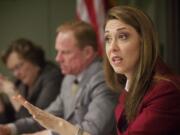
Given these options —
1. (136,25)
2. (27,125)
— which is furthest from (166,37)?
(136,25)

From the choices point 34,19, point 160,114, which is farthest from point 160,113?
point 34,19

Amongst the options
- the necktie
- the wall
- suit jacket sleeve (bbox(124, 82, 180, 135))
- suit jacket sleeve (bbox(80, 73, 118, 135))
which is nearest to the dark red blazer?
suit jacket sleeve (bbox(124, 82, 180, 135))

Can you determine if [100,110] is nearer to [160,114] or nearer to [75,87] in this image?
[75,87]

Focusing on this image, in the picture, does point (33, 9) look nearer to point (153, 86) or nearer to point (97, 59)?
point (97, 59)

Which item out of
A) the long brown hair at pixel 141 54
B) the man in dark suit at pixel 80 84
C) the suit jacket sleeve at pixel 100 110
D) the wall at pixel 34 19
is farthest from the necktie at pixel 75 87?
the wall at pixel 34 19

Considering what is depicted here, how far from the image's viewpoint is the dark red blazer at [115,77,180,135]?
128cm

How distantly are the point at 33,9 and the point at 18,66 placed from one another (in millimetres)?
933

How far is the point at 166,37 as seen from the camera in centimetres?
288

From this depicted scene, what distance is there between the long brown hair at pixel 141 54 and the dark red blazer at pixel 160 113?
4 centimetres

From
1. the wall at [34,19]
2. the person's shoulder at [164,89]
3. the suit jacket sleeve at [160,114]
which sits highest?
the person's shoulder at [164,89]

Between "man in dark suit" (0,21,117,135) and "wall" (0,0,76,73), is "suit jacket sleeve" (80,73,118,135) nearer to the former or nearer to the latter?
"man in dark suit" (0,21,117,135)

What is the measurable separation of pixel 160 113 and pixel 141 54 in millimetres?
193

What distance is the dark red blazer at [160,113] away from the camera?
1279mm

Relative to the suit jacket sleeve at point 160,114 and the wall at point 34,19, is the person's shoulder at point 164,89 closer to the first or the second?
the suit jacket sleeve at point 160,114
